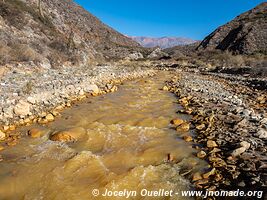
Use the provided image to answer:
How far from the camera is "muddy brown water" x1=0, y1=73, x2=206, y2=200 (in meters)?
4.30

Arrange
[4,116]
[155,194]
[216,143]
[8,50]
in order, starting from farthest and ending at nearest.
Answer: [8,50] → [4,116] → [216,143] → [155,194]

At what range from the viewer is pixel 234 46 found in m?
50.2

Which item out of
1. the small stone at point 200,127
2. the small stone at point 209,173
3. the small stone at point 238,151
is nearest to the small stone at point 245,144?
the small stone at point 238,151

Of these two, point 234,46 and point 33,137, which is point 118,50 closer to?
point 234,46

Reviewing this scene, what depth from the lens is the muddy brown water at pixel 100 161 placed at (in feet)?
14.1

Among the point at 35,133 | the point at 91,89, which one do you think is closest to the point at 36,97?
the point at 35,133

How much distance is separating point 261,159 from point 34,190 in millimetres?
3810

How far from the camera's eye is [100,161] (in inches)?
204

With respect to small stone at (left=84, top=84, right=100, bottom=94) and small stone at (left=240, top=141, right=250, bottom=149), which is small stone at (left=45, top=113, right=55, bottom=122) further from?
small stone at (left=240, top=141, right=250, bottom=149)

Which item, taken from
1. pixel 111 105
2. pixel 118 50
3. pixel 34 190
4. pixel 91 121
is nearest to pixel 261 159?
pixel 34 190

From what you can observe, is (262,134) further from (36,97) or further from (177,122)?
(36,97)

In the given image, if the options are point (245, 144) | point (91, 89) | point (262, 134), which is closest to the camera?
point (245, 144)

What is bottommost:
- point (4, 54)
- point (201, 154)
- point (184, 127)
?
point (201, 154)

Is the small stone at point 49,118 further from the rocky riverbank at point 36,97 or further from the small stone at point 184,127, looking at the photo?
the small stone at point 184,127
